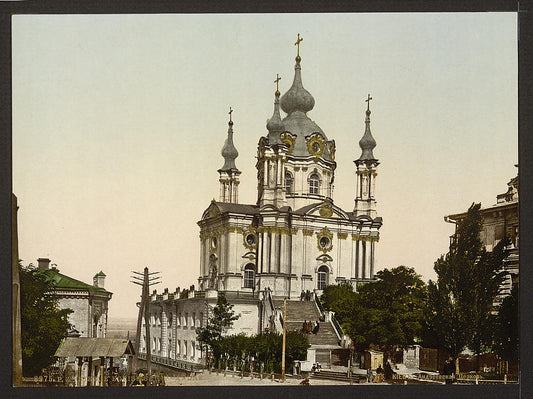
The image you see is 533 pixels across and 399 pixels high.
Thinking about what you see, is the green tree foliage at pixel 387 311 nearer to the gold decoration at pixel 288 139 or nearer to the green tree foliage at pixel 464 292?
the green tree foliage at pixel 464 292

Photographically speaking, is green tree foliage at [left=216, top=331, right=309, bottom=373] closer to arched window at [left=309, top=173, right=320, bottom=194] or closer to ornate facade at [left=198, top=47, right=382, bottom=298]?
ornate facade at [left=198, top=47, right=382, bottom=298]

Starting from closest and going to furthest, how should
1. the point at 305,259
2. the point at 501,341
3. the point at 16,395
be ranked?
1. the point at 16,395
2. the point at 501,341
3. the point at 305,259

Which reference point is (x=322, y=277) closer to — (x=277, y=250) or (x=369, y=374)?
(x=277, y=250)

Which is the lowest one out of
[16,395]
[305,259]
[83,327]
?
[16,395]

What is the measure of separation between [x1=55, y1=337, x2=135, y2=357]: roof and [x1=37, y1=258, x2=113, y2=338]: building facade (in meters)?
0.14

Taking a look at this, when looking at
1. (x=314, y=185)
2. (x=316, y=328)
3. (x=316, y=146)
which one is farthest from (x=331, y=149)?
(x=316, y=328)

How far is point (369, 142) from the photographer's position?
17.9 metres

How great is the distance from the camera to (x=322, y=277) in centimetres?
1881

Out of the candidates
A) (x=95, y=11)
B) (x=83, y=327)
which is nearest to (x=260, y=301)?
(x=83, y=327)

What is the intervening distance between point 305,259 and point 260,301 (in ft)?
4.30

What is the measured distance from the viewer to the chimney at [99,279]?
17.0m

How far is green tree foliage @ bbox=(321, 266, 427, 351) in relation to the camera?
1788 cm

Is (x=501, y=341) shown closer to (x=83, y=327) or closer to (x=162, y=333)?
(x=162, y=333)

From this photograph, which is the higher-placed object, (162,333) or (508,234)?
(508,234)
